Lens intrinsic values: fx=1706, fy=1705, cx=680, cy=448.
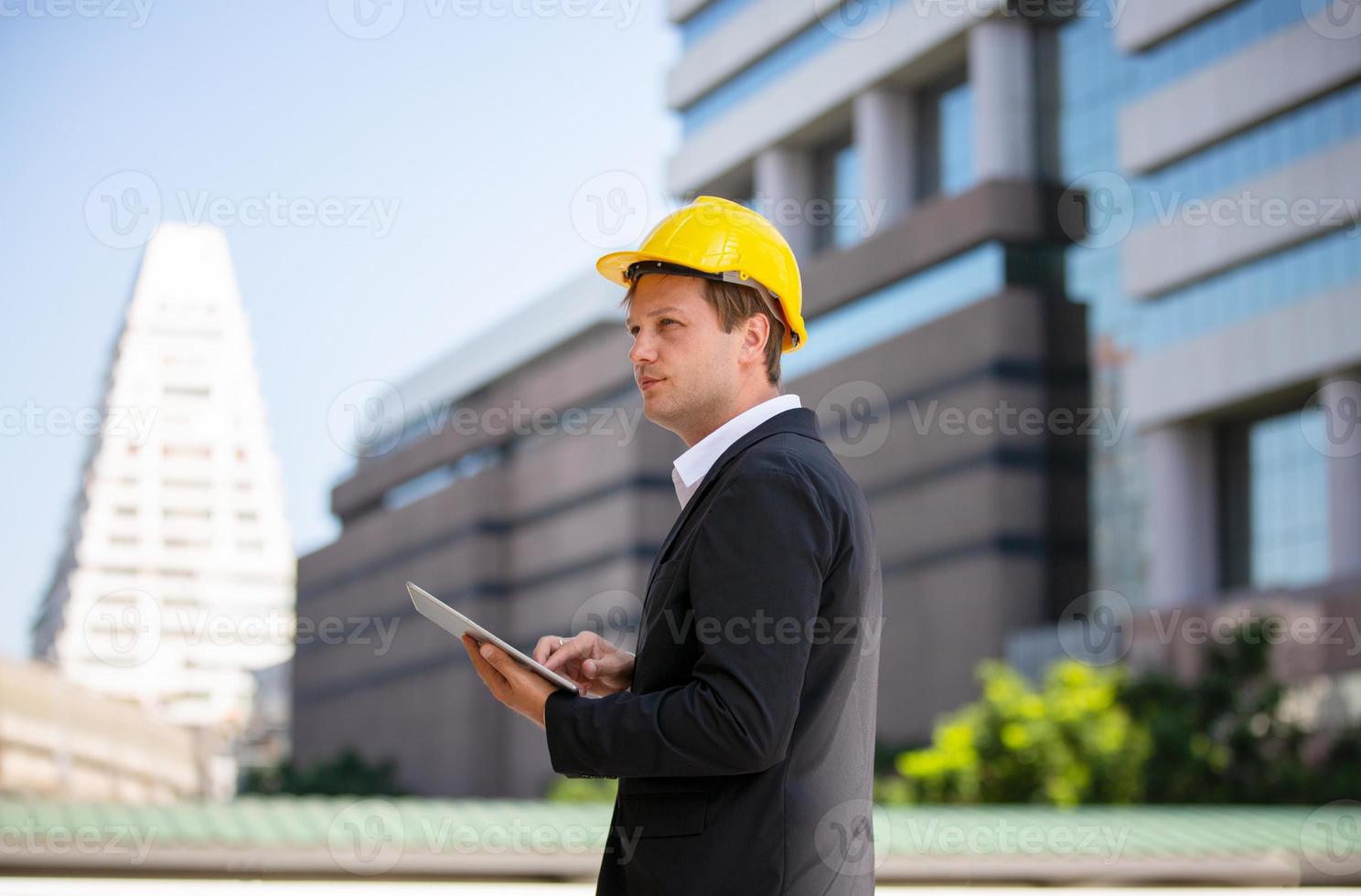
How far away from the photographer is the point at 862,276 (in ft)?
181

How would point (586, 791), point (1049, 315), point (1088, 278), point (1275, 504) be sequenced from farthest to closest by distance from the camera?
point (586, 791)
point (1049, 315)
point (1088, 278)
point (1275, 504)

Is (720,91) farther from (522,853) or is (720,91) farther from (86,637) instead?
(86,637)

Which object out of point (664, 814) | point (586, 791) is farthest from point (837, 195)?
point (664, 814)

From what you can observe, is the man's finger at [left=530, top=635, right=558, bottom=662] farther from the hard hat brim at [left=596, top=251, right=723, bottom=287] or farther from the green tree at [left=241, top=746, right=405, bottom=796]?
the green tree at [left=241, top=746, right=405, bottom=796]

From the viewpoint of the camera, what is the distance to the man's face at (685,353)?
2.91 m

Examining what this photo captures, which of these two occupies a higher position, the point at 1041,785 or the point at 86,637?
the point at 86,637

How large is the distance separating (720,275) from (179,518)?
111462 millimetres

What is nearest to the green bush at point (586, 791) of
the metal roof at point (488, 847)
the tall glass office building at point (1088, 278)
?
the tall glass office building at point (1088, 278)

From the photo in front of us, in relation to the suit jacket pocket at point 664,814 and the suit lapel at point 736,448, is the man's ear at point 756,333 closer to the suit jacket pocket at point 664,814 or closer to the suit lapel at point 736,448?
the suit lapel at point 736,448

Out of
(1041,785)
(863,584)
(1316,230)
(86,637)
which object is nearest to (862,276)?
(1316,230)

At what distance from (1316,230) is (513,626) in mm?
47414

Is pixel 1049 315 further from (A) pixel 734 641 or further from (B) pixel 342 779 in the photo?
(B) pixel 342 779

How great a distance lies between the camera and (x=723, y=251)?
2.89 metres

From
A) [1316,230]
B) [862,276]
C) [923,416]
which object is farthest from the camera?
[862,276]
